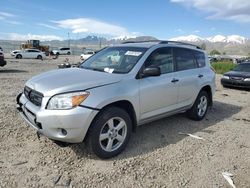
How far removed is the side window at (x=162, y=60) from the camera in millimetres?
5014

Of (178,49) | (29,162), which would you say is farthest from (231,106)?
(29,162)

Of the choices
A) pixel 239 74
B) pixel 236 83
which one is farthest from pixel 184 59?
pixel 239 74

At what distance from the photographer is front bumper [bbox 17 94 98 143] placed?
12.4ft

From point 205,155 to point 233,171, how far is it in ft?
1.91

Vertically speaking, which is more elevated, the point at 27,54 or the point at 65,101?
the point at 27,54

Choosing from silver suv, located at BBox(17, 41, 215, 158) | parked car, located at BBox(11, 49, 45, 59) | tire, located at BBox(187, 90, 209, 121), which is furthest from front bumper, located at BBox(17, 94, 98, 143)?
parked car, located at BBox(11, 49, 45, 59)

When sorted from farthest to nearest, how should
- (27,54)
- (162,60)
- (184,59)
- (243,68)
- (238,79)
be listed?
1. (27,54)
2. (243,68)
3. (238,79)
4. (184,59)
5. (162,60)

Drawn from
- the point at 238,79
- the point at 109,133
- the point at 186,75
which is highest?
the point at 186,75

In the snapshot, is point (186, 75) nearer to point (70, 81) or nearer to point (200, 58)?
point (200, 58)

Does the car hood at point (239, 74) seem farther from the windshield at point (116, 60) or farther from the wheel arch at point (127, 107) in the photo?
the wheel arch at point (127, 107)

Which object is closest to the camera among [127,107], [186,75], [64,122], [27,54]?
[64,122]

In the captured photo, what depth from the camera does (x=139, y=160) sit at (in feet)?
14.0

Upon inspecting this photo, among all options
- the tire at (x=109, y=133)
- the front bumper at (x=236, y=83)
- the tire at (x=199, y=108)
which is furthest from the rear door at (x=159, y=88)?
the front bumper at (x=236, y=83)

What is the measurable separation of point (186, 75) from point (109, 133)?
7.88 feet
